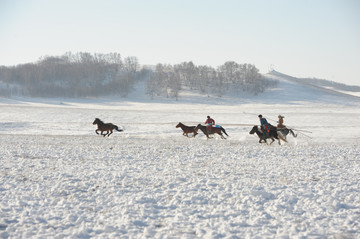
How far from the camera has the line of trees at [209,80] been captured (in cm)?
10038

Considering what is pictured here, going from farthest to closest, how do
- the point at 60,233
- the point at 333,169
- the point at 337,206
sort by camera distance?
the point at 333,169
the point at 337,206
the point at 60,233

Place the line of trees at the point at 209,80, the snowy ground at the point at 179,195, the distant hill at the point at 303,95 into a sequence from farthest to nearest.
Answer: the line of trees at the point at 209,80 → the distant hill at the point at 303,95 → the snowy ground at the point at 179,195

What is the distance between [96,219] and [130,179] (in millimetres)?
3152

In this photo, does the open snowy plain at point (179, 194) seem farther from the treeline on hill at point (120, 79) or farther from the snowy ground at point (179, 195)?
the treeline on hill at point (120, 79)

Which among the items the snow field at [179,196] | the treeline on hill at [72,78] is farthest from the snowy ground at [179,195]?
the treeline on hill at [72,78]

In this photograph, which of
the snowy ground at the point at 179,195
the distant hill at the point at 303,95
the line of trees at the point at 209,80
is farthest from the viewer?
the line of trees at the point at 209,80

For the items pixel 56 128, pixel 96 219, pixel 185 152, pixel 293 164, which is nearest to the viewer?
pixel 96 219

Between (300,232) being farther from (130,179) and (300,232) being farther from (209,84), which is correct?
(209,84)

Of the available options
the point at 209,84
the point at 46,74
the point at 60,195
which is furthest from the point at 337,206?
the point at 46,74

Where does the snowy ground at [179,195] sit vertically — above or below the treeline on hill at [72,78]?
below

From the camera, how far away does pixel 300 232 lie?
235 inches

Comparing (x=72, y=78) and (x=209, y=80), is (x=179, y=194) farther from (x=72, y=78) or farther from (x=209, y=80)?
(x=72, y=78)

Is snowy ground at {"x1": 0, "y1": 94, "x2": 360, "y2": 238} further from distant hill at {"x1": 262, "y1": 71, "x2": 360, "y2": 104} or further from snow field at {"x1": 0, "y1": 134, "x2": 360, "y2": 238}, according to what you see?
distant hill at {"x1": 262, "y1": 71, "x2": 360, "y2": 104}

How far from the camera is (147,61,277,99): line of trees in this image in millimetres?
100375
